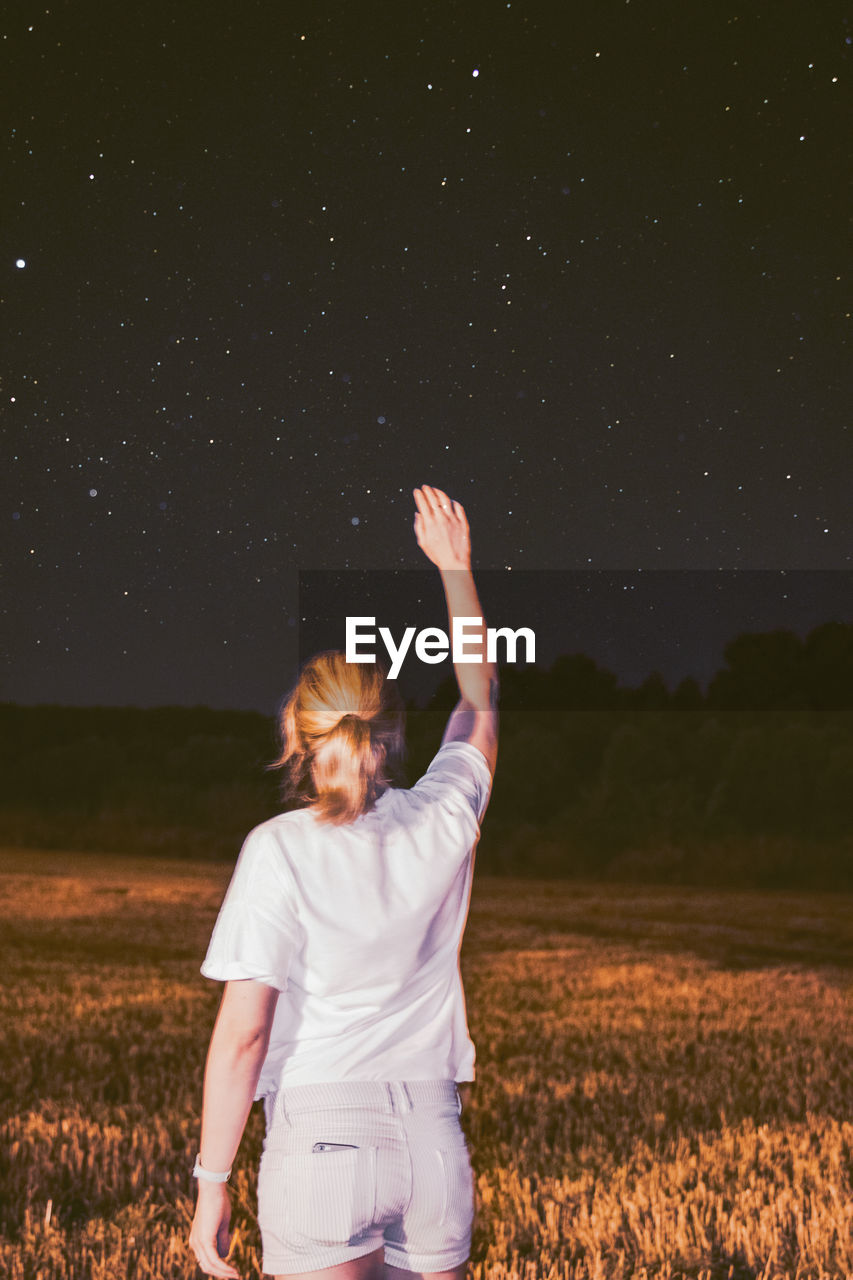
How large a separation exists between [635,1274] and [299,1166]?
10.2 feet

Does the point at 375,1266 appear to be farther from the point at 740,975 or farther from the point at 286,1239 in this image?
the point at 740,975

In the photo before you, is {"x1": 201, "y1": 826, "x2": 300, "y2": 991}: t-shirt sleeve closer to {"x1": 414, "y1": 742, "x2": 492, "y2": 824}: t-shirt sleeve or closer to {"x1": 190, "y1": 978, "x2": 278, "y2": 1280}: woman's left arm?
{"x1": 190, "y1": 978, "x2": 278, "y2": 1280}: woman's left arm

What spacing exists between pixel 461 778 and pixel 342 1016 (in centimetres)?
59

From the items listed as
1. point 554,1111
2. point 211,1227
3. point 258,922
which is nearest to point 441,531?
point 258,922

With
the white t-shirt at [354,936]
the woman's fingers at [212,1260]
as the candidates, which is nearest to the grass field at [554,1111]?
the woman's fingers at [212,1260]

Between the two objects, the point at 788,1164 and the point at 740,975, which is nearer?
the point at 788,1164

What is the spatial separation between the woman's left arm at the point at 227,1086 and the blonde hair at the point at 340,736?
0.39 m

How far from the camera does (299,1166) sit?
90.9 inches

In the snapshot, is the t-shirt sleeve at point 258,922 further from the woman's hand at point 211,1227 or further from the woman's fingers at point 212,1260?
the woman's fingers at point 212,1260

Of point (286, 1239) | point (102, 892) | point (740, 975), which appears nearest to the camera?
point (286, 1239)

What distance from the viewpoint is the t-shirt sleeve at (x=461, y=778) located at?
259 centimetres

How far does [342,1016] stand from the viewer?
2377 millimetres

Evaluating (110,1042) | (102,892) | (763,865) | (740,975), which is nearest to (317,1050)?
(110,1042)

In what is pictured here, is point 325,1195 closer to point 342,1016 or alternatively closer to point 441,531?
point 342,1016
